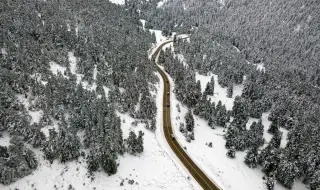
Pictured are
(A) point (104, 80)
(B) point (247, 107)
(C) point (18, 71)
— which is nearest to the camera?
(C) point (18, 71)

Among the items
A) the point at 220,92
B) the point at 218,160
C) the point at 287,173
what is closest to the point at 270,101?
the point at 220,92

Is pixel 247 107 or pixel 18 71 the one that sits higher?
pixel 18 71

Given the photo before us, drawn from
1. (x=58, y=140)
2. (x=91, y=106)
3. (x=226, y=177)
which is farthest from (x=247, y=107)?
(x=58, y=140)

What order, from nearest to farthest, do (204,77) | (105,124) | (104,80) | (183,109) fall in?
(105,124)
(104,80)
(183,109)
(204,77)

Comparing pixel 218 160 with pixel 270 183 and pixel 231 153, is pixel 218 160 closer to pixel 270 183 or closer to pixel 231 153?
pixel 231 153

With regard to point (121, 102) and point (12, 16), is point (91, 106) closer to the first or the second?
point (121, 102)

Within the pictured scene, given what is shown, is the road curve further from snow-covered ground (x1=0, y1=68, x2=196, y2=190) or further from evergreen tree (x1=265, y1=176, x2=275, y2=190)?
evergreen tree (x1=265, y1=176, x2=275, y2=190)

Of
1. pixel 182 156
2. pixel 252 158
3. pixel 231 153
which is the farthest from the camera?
pixel 231 153

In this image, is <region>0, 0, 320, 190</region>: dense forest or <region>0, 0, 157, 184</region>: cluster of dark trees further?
<region>0, 0, 320, 190</region>: dense forest

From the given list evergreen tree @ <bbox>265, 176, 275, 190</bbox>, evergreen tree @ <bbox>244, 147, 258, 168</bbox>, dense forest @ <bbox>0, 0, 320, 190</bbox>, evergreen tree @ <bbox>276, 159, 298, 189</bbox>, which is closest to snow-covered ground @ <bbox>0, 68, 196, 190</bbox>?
dense forest @ <bbox>0, 0, 320, 190</bbox>
